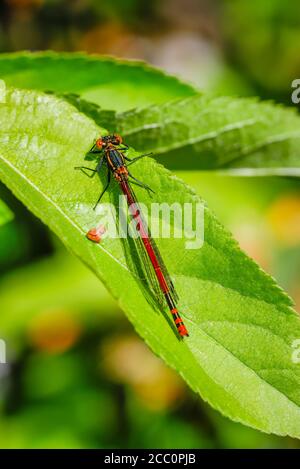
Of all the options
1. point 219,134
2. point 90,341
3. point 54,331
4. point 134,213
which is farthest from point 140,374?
point 134,213

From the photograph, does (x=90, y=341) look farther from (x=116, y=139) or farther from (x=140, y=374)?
(x=116, y=139)

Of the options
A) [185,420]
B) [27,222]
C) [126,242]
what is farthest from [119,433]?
[126,242]

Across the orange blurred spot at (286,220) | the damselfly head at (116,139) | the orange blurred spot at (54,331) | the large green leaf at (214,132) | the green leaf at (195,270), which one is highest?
the orange blurred spot at (286,220)

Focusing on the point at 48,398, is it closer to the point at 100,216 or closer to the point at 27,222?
the point at 27,222

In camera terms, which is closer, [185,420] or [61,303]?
[61,303]

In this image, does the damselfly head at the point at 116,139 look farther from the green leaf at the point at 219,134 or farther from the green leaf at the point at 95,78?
the green leaf at the point at 95,78

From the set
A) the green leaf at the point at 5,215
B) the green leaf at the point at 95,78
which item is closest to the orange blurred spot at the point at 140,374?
the green leaf at the point at 95,78
